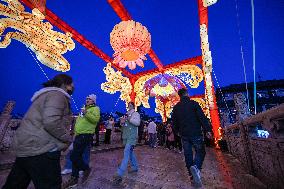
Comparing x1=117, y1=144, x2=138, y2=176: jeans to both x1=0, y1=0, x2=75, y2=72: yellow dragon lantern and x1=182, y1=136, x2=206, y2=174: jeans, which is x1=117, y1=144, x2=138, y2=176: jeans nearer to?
x1=182, y1=136, x2=206, y2=174: jeans

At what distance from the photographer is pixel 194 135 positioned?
3.81 metres

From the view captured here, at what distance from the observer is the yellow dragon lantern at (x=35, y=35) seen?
19.4ft

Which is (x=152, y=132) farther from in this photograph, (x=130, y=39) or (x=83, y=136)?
(x=83, y=136)

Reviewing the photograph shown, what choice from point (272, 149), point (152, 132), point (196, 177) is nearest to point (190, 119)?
point (196, 177)

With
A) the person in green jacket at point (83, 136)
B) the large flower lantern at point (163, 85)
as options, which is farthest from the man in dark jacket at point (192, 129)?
the large flower lantern at point (163, 85)

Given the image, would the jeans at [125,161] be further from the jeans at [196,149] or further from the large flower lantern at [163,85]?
the large flower lantern at [163,85]

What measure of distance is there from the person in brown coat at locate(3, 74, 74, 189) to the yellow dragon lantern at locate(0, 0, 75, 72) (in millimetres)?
5441

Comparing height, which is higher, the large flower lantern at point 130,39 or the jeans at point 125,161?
the large flower lantern at point 130,39

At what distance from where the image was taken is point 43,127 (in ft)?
5.99

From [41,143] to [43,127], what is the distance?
0.15 m

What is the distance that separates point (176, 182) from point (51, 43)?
6.44 m

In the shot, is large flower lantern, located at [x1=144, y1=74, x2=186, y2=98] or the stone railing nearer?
the stone railing

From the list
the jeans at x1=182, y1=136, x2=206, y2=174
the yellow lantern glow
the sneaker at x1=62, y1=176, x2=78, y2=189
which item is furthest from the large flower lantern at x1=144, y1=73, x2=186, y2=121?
the sneaker at x1=62, y1=176, x2=78, y2=189

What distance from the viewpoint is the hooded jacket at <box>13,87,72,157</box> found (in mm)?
1774
